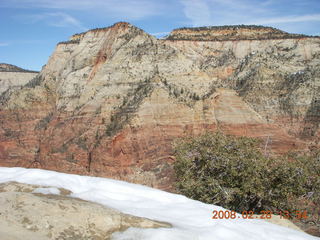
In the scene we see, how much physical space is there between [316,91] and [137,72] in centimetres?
1348

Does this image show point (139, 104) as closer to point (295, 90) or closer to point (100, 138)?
point (100, 138)

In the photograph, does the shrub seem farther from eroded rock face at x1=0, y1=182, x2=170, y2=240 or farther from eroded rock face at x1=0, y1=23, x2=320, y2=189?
eroded rock face at x1=0, y1=182, x2=170, y2=240

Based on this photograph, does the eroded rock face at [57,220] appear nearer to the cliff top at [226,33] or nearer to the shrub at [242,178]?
the shrub at [242,178]

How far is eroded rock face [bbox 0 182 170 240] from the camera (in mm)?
3879

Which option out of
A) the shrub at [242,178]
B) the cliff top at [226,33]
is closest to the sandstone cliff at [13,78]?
the cliff top at [226,33]

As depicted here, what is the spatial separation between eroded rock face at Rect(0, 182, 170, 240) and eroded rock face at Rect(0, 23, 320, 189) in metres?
14.7

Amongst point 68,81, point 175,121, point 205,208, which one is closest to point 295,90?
point 175,121

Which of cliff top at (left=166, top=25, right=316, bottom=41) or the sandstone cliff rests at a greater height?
cliff top at (left=166, top=25, right=316, bottom=41)

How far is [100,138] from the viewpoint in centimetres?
2361

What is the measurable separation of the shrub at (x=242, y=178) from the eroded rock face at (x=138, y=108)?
6352mm

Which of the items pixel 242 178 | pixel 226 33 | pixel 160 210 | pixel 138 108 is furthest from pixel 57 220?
pixel 226 33

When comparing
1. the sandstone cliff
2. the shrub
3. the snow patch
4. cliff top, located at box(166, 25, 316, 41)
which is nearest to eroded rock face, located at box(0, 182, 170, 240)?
the snow patch

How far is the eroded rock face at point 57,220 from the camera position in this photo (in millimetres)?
3879

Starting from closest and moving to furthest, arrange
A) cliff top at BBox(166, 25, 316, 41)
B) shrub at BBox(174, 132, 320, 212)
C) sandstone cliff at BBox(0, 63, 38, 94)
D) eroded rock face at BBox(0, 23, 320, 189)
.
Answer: shrub at BBox(174, 132, 320, 212) → eroded rock face at BBox(0, 23, 320, 189) → cliff top at BBox(166, 25, 316, 41) → sandstone cliff at BBox(0, 63, 38, 94)
